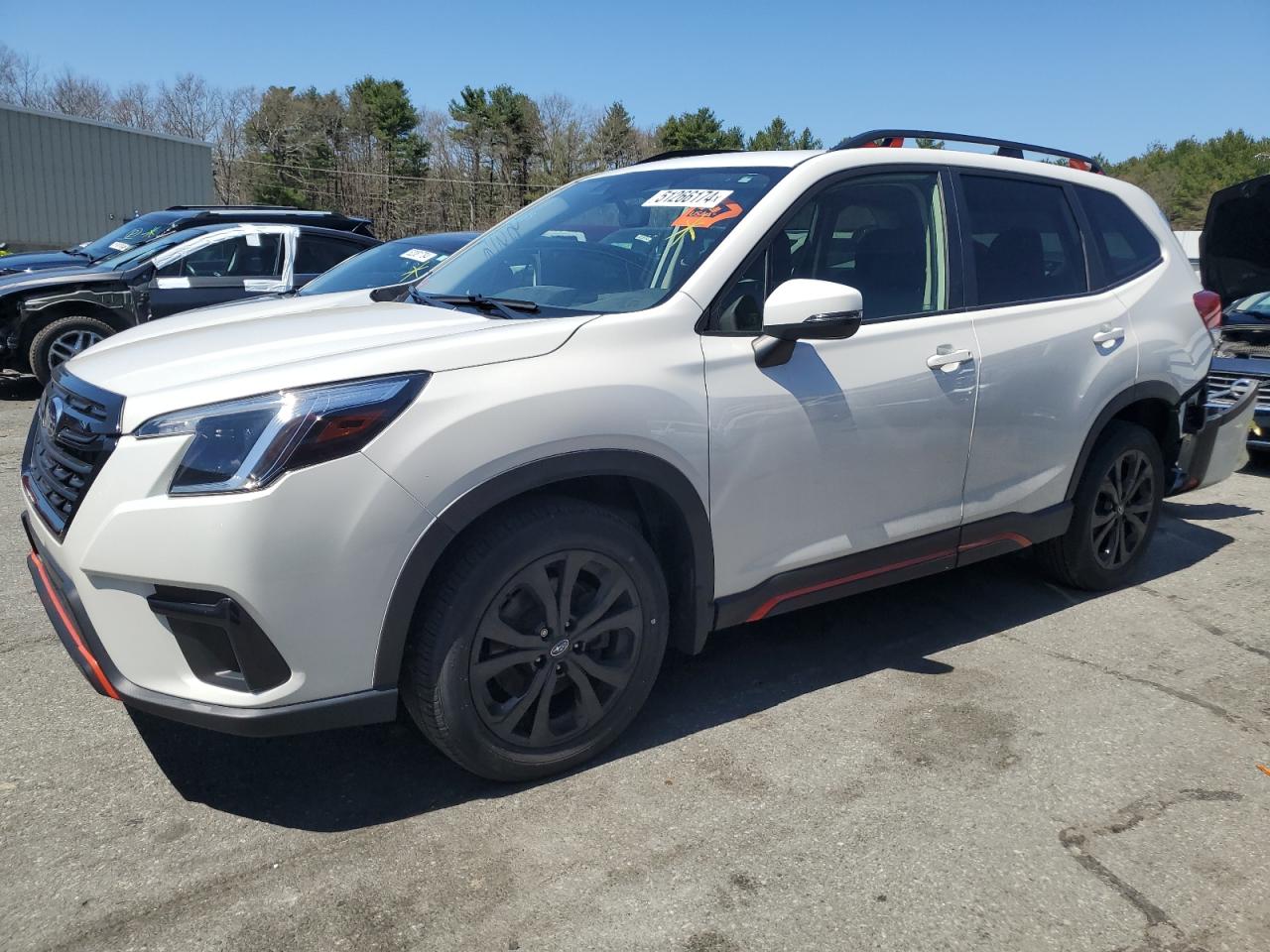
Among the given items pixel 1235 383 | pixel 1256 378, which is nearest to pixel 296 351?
pixel 1235 383

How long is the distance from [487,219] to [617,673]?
35984 millimetres

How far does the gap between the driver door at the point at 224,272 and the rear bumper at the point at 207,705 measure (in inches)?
284

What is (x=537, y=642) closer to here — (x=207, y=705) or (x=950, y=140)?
(x=207, y=705)

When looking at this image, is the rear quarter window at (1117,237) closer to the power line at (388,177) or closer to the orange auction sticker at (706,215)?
the orange auction sticker at (706,215)

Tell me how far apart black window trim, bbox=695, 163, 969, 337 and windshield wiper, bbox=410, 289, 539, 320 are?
57 cm

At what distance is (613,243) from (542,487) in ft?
3.65

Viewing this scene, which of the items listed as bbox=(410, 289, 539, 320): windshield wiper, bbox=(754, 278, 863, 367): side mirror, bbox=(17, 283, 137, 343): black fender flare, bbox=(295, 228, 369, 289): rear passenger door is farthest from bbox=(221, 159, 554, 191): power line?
bbox=(754, 278, 863, 367): side mirror

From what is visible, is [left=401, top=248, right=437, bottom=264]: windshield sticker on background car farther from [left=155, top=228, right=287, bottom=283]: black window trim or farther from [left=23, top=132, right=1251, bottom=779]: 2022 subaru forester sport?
[left=23, top=132, right=1251, bottom=779]: 2022 subaru forester sport

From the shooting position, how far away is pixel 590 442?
2846 millimetres

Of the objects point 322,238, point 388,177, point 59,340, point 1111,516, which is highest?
point 388,177

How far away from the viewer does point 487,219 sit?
3725 cm

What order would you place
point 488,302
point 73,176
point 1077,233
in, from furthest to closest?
point 73,176 → point 1077,233 → point 488,302

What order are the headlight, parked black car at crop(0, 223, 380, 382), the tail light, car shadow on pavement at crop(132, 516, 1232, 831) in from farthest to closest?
parked black car at crop(0, 223, 380, 382) < the tail light < car shadow on pavement at crop(132, 516, 1232, 831) < the headlight

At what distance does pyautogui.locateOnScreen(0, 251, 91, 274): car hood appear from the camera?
33.4ft
